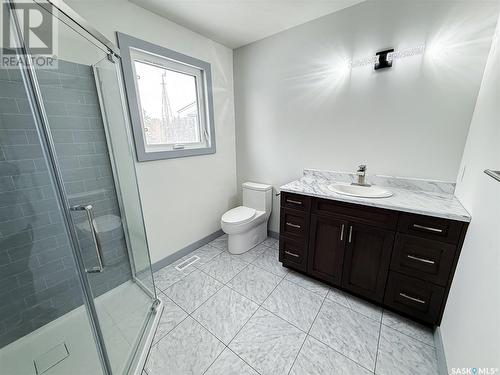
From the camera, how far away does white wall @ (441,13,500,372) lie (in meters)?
0.76

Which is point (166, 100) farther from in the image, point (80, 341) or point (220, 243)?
point (80, 341)

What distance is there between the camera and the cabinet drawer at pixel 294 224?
69.6 inches

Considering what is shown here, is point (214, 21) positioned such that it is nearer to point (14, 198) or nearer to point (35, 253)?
point (14, 198)

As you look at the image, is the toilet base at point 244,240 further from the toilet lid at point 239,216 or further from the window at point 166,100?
the window at point 166,100

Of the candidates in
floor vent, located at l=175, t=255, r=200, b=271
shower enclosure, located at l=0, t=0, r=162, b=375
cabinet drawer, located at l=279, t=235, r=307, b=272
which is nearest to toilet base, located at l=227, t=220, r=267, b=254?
floor vent, located at l=175, t=255, r=200, b=271

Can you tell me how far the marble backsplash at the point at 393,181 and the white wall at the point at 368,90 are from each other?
56 mm

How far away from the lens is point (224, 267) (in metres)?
2.08

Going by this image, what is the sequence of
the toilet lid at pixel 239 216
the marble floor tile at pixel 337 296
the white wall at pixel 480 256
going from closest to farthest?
the white wall at pixel 480 256
the marble floor tile at pixel 337 296
the toilet lid at pixel 239 216

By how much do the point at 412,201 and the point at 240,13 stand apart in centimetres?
201

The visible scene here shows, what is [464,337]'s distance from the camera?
926 mm

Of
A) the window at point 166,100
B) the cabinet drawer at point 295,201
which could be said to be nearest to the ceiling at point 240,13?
the window at point 166,100

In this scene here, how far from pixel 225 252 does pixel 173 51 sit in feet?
6.89

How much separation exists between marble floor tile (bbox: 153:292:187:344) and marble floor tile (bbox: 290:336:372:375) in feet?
2.77

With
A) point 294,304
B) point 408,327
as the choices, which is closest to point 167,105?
point 294,304
